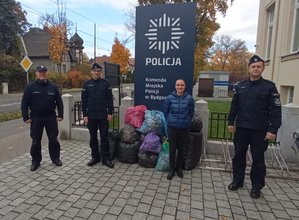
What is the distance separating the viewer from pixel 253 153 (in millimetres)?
3586

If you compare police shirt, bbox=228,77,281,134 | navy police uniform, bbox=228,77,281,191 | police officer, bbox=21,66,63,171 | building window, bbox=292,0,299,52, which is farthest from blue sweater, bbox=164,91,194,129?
building window, bbox=292,0,299,52

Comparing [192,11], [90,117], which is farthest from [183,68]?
[90,117]

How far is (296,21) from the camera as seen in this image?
290 inches

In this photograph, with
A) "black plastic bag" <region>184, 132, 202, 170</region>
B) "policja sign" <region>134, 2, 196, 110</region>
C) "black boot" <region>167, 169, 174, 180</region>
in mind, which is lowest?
"black boot" <region>167, 169, 174, 180</region>

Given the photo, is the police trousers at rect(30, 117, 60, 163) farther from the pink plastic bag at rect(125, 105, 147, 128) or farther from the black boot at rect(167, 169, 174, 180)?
the black boot at rect(167, 169, 174, 180)

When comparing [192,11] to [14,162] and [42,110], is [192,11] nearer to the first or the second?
[42,110]

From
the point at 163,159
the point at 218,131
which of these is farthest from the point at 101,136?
the point at 218,131

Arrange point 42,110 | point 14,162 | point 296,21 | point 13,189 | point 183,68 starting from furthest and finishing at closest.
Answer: point 296,21, point 183,68, point 14,162, point 42,110, point 13,189

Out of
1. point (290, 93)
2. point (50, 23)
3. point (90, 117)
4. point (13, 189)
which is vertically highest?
point (50, 23)

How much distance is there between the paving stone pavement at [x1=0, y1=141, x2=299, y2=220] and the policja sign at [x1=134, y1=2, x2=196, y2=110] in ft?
6.02

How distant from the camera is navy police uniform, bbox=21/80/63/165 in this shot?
170 inches

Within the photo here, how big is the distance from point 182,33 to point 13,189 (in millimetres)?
4223

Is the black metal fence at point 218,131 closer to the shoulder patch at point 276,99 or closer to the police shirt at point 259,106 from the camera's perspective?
the police shirt at point 259,106

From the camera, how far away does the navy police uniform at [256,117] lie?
11.0 ft
